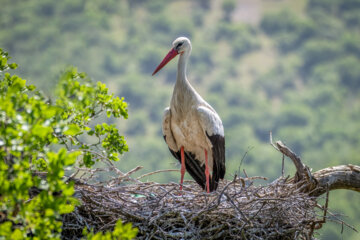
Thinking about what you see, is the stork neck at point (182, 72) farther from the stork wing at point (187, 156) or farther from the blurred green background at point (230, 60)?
the blurred green background at point (230, 60)

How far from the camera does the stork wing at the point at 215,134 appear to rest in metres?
5.39

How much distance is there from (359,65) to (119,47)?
45949 mm

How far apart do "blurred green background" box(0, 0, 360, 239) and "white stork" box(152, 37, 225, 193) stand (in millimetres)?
44046

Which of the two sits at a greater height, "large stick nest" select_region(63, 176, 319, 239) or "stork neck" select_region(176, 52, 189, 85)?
"stork neck" select_region(176, 52, 189, 85)

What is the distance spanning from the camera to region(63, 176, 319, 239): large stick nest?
3.89 metres

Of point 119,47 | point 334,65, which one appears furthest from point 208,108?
point 119,47

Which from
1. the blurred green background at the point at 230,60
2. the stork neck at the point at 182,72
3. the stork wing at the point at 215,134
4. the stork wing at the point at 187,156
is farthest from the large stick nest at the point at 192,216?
the blurred green background at the point at 230,60

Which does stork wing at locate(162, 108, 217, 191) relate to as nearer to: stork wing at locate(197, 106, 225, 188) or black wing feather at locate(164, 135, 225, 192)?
black wing feather at locate(164, 135, 225, 192)

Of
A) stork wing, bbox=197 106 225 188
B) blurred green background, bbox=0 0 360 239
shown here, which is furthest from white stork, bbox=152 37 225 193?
blurred green background, bbox=0 0 360 239

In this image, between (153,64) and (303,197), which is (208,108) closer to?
(303,197)

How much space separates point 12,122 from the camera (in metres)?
2.67

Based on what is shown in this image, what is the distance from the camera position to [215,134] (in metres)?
5.41

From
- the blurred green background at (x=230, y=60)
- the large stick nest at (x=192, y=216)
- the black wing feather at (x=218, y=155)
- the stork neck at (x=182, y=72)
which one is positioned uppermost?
the blurred green background at (x=230, y=60)

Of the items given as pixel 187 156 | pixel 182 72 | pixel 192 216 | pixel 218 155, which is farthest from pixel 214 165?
pixel 192 216
